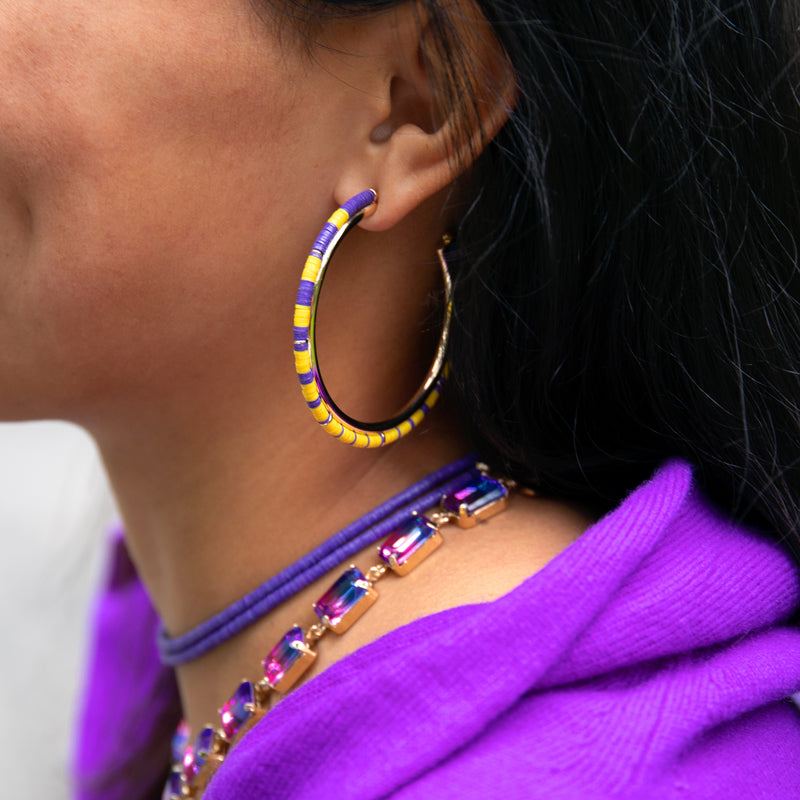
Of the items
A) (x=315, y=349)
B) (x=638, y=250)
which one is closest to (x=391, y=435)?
(x=315, y=349)

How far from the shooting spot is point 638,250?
2.82 feet

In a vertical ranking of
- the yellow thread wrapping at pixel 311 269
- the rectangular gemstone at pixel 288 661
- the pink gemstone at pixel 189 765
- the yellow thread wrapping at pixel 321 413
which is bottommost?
the pink gemstone at pixel 189 765

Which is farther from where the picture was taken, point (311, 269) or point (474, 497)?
point (474, 497)

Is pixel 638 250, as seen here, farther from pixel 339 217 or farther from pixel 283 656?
pixel 283 656

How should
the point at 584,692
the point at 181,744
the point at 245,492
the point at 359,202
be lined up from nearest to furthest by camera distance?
the point at 584,692 < the point at 359,202 < the point at 245,492 < the point at 181,744

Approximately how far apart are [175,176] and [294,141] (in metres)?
0.10

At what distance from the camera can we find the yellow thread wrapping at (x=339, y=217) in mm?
837

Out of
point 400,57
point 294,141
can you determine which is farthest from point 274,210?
point 400,57

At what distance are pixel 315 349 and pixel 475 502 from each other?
21cm

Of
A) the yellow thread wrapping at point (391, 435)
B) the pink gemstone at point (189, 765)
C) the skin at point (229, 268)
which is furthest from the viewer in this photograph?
the pink gemstone at point (189, 765)

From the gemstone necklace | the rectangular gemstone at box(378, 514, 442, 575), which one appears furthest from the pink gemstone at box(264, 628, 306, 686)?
the rectangular gemstone at box(378, 514, 442, 575)

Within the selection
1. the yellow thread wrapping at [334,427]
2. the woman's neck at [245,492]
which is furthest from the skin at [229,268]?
the yellow thread wrapping at [334,427]

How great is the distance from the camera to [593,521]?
96 cm

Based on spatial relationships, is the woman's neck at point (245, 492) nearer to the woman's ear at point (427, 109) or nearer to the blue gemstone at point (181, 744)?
the blue gemstone at point (181, 744)
